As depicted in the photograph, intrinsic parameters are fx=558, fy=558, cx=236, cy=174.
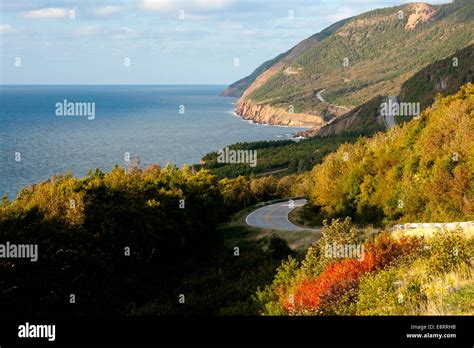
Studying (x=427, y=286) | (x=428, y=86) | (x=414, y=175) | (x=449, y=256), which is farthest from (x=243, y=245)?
(x=428, y=86)

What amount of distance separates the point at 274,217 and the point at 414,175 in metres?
15.3

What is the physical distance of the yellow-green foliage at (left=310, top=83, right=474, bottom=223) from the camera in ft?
117

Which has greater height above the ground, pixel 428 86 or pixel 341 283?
pixel 428 86

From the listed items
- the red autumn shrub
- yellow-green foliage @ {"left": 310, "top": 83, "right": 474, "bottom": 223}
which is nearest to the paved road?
yellow-green foliage @ {"left": 310, "top": 83, "right": 474, "bottom": 223}

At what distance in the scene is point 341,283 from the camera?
16812 millimetres

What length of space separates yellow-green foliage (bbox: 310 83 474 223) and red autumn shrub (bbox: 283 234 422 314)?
15.7 meters

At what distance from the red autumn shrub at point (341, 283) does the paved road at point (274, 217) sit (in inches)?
962

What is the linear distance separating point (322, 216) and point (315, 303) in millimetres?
32325

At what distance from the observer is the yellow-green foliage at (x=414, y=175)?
3575cm

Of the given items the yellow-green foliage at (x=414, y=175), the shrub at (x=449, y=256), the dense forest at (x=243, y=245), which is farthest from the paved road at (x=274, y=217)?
the shrub at (x=449, y=256)

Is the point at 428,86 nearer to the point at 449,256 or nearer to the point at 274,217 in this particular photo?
the point at 274,217

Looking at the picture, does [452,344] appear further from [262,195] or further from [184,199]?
[262,195]

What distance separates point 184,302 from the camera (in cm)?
2886

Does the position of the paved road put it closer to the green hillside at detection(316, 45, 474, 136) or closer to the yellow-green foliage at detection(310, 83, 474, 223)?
the yellow-green foliage at detection(310, 83, 474, 223)
